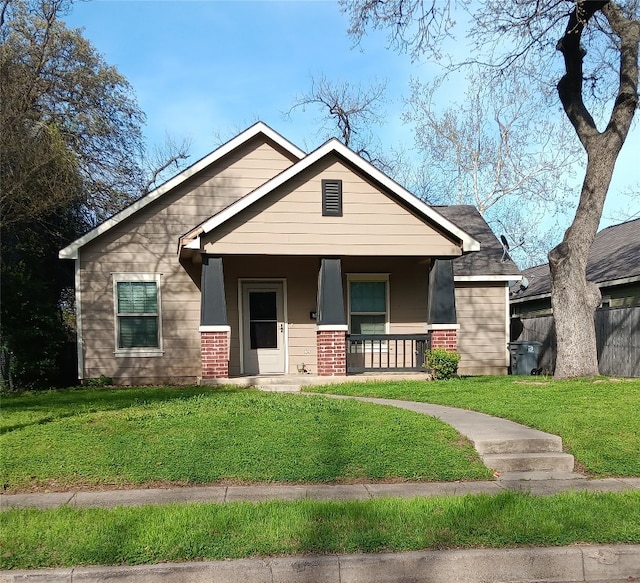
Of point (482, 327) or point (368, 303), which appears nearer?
point (368, 303)

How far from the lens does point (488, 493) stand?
16.5 ft

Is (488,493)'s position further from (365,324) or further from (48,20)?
(48,20)

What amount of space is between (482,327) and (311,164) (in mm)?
6236

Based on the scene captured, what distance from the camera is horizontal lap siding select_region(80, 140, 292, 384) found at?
12.6 m

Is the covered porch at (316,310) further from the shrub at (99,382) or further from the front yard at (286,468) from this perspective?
the front yard at (286,468)

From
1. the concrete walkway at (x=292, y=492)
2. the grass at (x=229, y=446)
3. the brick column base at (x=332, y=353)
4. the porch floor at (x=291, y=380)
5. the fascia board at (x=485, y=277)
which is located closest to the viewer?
the concrete walkway at (x=292, y=492)

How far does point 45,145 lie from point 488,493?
476 inches

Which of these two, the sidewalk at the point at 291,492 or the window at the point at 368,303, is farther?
the window at the point at 368,303

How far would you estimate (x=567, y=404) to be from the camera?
819cm

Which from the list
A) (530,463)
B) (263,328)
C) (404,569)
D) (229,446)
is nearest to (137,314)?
(263,328)

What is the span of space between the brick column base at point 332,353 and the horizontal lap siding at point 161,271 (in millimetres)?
3191

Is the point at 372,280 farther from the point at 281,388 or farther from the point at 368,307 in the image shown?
the point at 281,388

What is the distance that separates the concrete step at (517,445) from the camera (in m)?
6.02

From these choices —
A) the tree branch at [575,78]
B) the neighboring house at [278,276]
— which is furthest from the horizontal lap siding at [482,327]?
the tree branch at [575,78]
